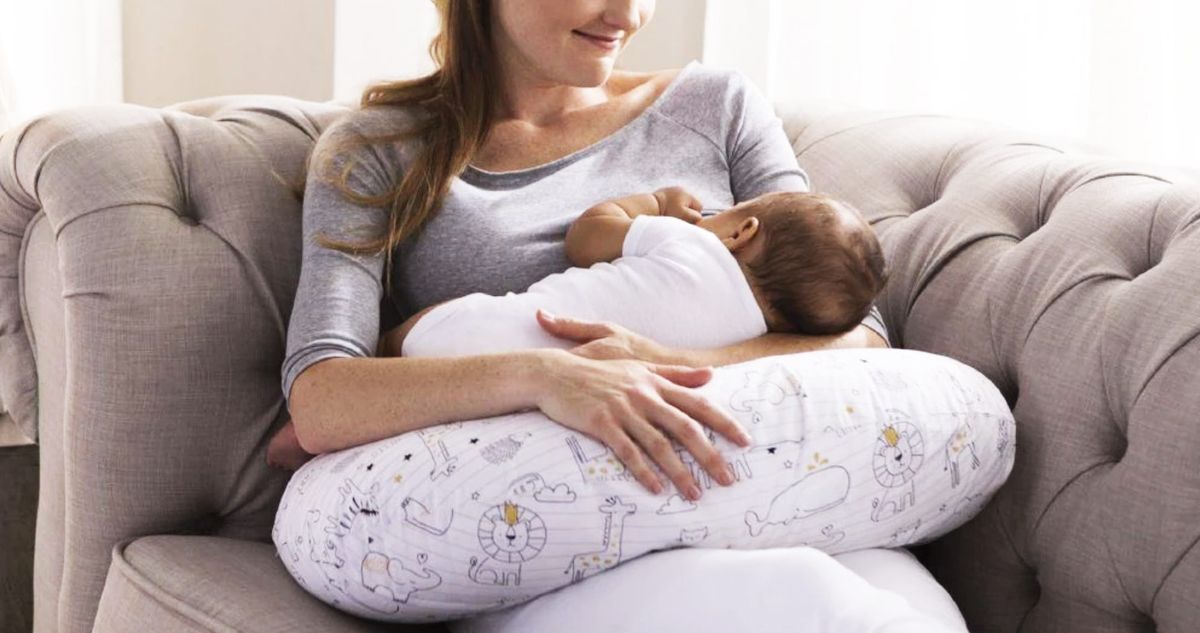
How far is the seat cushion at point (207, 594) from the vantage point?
1.20 meters

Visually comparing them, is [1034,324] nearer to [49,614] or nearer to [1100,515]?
[1100,515]

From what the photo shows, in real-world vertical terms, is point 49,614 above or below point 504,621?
below

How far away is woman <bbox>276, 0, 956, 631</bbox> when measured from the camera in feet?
3.85

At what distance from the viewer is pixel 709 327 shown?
1387 millimetres

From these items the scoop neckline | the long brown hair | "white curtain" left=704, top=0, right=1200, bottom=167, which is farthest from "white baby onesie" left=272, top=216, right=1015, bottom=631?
"white curtain" left=704, top=0, right=1200, bottom=167

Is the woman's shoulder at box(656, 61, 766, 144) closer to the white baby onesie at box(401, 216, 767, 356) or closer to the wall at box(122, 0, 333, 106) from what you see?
the white baby onesie at box(401, 216, 767, 356)

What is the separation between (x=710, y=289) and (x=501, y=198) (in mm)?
315

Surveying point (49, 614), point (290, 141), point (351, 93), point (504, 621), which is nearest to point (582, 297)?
point (504, 621)

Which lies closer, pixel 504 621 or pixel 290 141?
pixel 504 621

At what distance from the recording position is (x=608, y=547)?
1.12 metres

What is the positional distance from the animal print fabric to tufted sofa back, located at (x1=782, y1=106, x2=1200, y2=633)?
80 mm

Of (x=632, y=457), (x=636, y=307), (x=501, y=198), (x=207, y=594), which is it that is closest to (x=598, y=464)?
(x=632, y=457)

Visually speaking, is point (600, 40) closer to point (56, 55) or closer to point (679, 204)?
point (679, 204)

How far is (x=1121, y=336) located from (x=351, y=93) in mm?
1821
